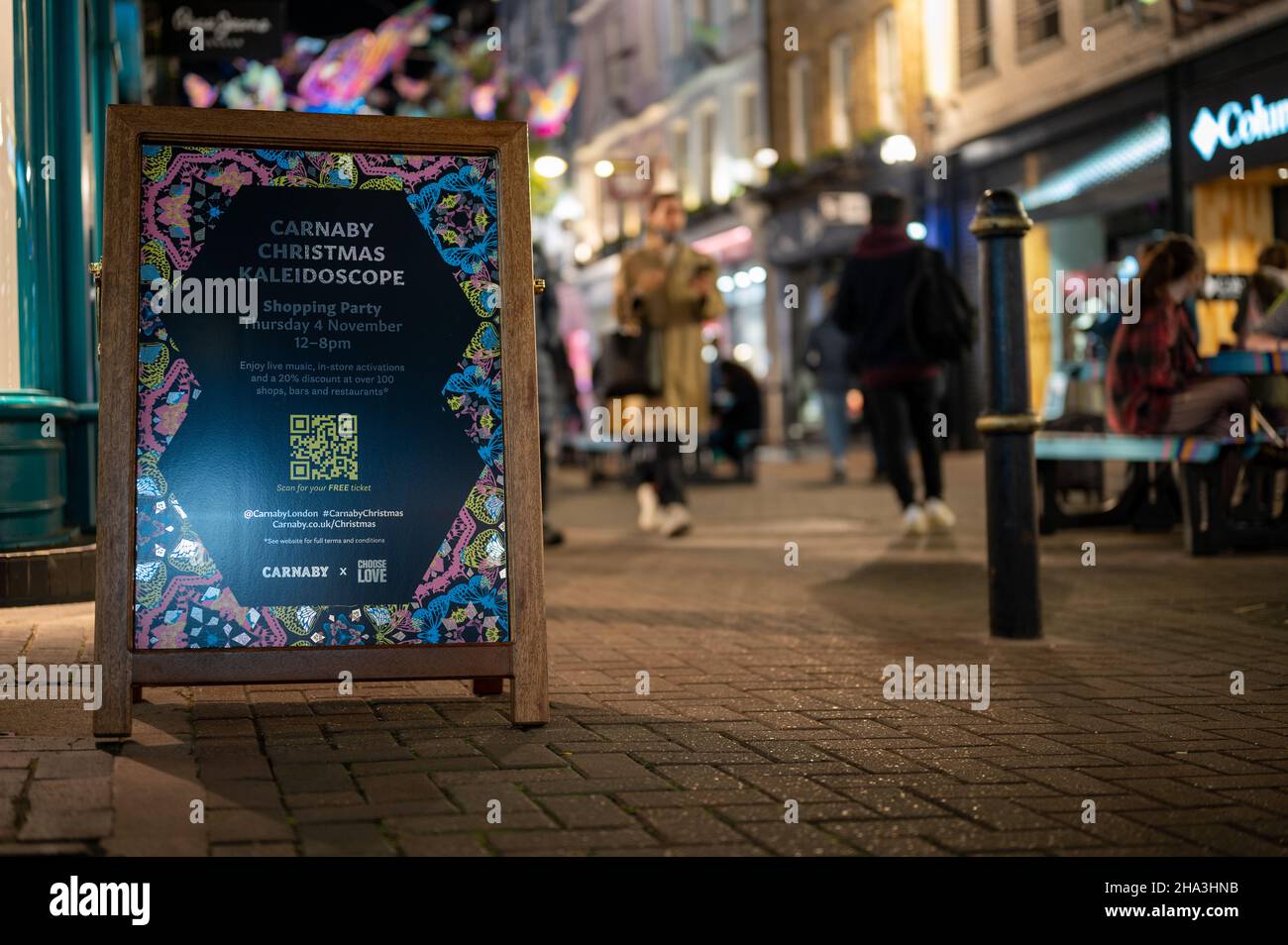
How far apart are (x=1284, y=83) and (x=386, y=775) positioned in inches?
602

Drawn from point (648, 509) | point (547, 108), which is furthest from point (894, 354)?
point (547, 108)

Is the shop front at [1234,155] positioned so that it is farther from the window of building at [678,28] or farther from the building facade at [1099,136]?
the window of building at [678,28]

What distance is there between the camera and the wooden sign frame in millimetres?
4301

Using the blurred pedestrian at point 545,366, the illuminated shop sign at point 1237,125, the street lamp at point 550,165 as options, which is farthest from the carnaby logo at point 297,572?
the street lamp at point 550,165

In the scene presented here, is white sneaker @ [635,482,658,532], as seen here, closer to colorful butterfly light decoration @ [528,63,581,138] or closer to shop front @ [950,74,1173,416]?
shop front @ [950,74,1173,416]

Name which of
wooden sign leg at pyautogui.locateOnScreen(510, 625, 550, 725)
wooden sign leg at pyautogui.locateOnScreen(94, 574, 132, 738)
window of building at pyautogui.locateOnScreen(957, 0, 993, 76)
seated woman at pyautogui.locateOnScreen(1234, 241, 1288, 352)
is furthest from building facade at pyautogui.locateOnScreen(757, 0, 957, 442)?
wooden sign leg at pyautogui.locateOnScreen(94, 574, 132, 738)

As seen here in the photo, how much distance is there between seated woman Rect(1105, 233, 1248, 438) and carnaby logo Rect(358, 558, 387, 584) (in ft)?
19.3

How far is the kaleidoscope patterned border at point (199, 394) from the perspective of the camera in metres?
4.37

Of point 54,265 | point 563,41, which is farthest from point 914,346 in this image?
point 563,41

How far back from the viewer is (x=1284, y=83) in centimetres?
1664
